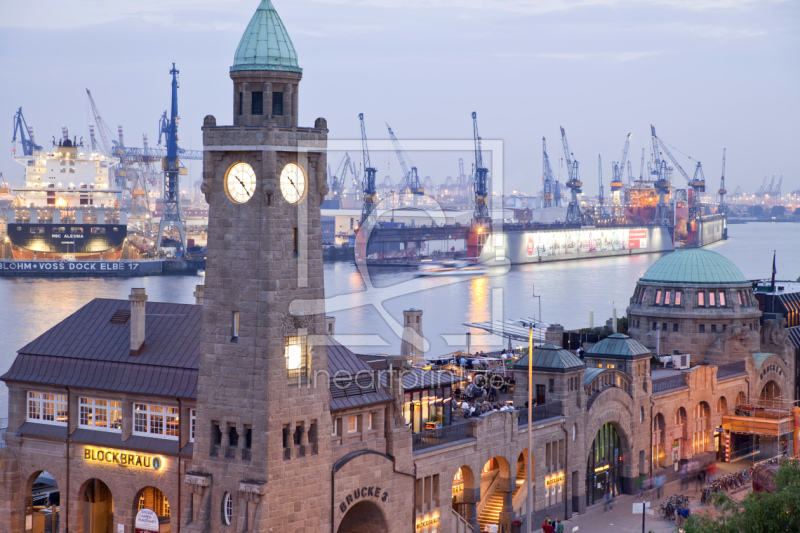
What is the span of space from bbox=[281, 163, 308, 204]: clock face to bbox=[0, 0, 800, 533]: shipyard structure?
0.21ft

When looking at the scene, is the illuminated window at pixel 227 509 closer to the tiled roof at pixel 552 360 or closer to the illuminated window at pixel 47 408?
the illuminated window at pixel 47 408

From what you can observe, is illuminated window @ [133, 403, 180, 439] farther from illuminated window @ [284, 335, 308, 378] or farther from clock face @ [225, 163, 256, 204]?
clock face @ [225, 163, 256, 204]

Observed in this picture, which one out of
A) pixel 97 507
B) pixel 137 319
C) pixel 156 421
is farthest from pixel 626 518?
pixel 137 319

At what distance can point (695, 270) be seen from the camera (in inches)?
2638

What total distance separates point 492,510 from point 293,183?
1937 cm

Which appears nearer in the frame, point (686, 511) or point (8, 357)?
point (686, 511)

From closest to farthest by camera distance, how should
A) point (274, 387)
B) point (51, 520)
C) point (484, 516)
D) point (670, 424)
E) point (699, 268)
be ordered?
1. point (274, 387)
2. point (51, 520)
3. point (484, 516)
4. point (670, 424)
5. point (699, 268)

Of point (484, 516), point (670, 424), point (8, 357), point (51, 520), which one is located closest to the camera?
point (51, 520)

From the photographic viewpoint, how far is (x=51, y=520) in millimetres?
43688

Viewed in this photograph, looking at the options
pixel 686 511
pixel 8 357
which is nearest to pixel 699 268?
pixel 686 511

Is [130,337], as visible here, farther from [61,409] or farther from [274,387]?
[274,387]

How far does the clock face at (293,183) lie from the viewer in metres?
34.5

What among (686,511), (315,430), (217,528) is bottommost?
(686,511)

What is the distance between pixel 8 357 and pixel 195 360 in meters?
59.0
